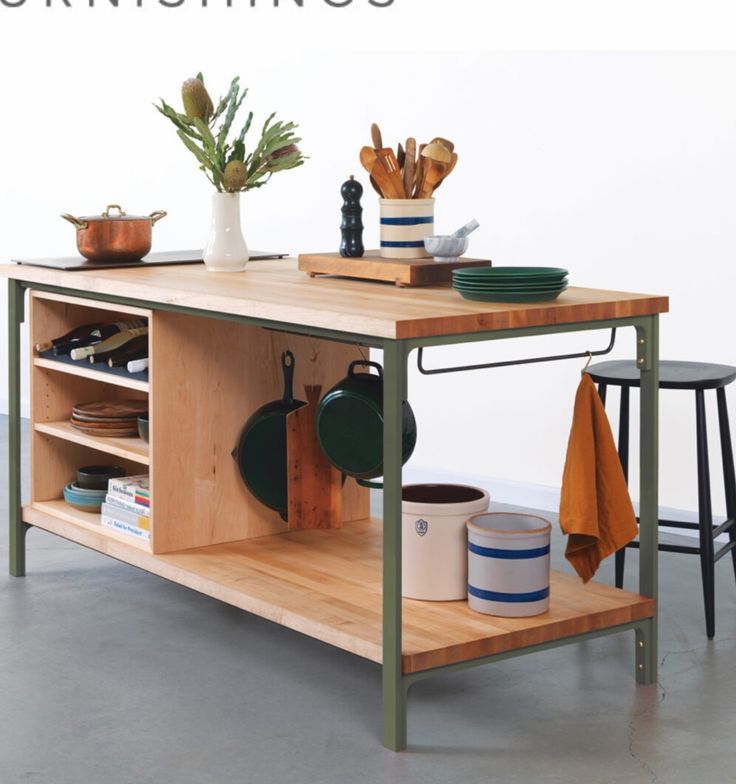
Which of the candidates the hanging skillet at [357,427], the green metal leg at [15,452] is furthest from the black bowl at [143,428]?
the hanging skillet at [357,427]

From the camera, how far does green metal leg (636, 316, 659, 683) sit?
3.36 meters

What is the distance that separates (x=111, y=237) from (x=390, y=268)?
1.14m

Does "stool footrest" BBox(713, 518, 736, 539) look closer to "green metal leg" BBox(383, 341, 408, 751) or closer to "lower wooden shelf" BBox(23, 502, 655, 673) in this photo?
"lower wooden shelf" BBox(23, 502, 655, 673)

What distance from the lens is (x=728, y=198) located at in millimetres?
4852

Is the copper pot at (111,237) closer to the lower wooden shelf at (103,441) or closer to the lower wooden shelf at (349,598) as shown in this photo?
the lower wooden shelf at (103,441)

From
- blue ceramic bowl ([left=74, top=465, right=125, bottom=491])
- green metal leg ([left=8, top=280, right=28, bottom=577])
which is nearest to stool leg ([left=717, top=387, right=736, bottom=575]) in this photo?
blue ceramic bowl ([left=74, top=465, right=125, bottom=491])

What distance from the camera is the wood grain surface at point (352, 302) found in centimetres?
301

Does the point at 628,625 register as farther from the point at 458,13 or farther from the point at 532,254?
the point at 458,13

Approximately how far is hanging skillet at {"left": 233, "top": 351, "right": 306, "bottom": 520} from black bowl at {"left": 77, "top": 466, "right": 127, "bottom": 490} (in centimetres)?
59

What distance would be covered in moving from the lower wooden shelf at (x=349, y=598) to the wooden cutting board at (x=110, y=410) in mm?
363

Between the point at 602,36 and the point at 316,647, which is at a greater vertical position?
the point at 602,36

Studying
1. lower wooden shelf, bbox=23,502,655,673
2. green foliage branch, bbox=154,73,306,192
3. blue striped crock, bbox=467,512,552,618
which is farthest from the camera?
green foliage branch, bbox=154,73,306,192

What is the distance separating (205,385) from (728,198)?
2.08 metres

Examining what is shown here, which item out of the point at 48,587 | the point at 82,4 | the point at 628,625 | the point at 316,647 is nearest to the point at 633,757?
the point at 628,625
